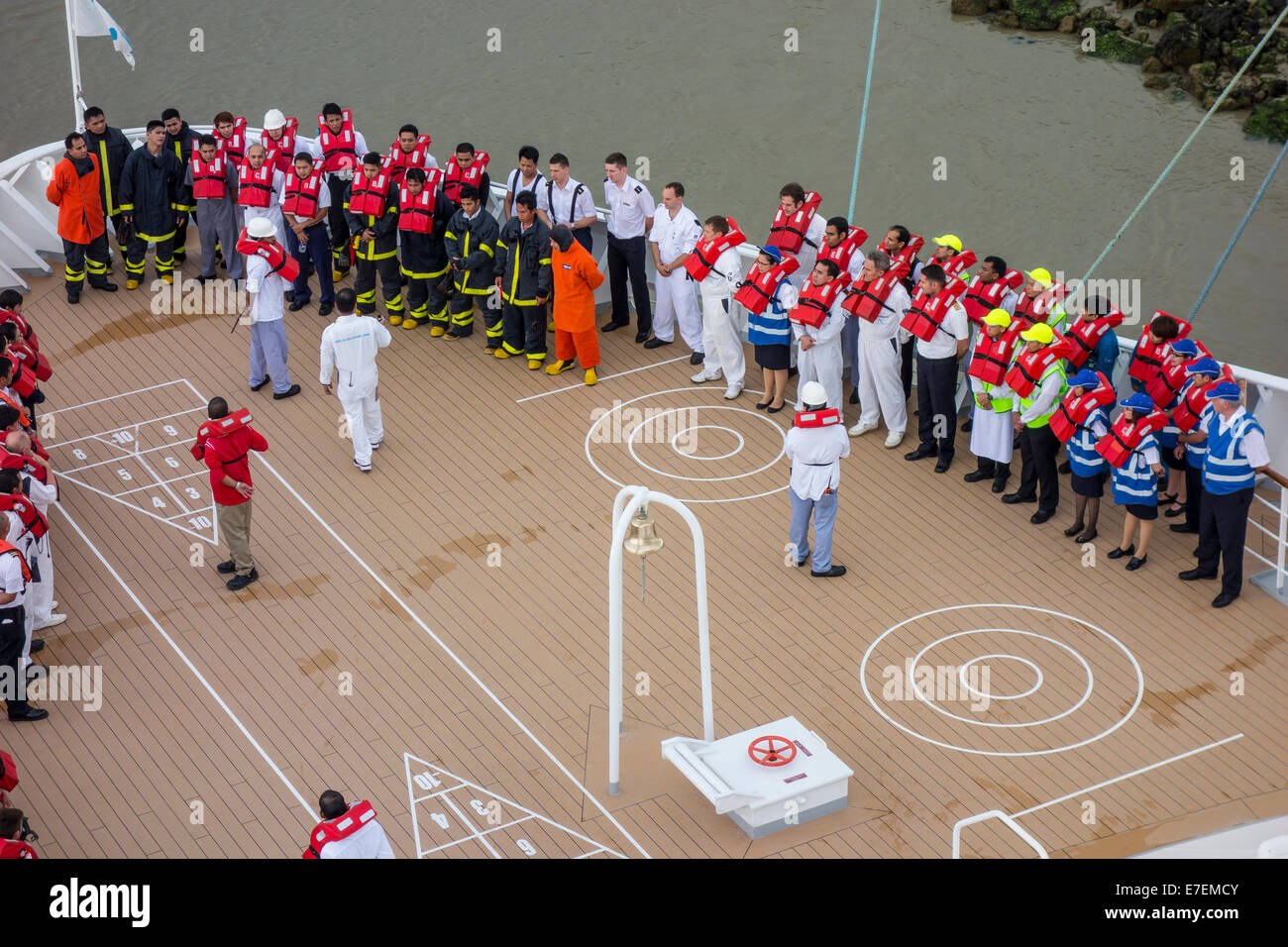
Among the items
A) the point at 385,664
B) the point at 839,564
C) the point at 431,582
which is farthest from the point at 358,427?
the point at 839,564

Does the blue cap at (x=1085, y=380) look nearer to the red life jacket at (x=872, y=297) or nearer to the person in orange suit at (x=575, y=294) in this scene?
the red life jacket at (x=872, y=297)

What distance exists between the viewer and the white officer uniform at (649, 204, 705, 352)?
1891 cm

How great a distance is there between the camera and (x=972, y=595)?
609 inches

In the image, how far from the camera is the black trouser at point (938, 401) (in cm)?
1703

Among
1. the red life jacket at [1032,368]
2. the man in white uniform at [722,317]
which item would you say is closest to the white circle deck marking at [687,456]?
the man in white uniform at [722,317]

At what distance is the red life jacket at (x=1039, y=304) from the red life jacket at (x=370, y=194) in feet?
25.0

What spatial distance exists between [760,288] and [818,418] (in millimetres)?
3259

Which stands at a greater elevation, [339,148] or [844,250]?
[339,148]

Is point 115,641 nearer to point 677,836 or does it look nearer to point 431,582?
point 431,582

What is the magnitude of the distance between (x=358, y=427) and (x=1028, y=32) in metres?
21.1

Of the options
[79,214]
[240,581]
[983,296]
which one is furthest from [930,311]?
[79,214]

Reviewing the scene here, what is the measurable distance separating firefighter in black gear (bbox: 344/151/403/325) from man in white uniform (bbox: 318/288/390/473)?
289 cm

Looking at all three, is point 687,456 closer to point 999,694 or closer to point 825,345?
point 825,345

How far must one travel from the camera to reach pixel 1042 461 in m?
16.3
